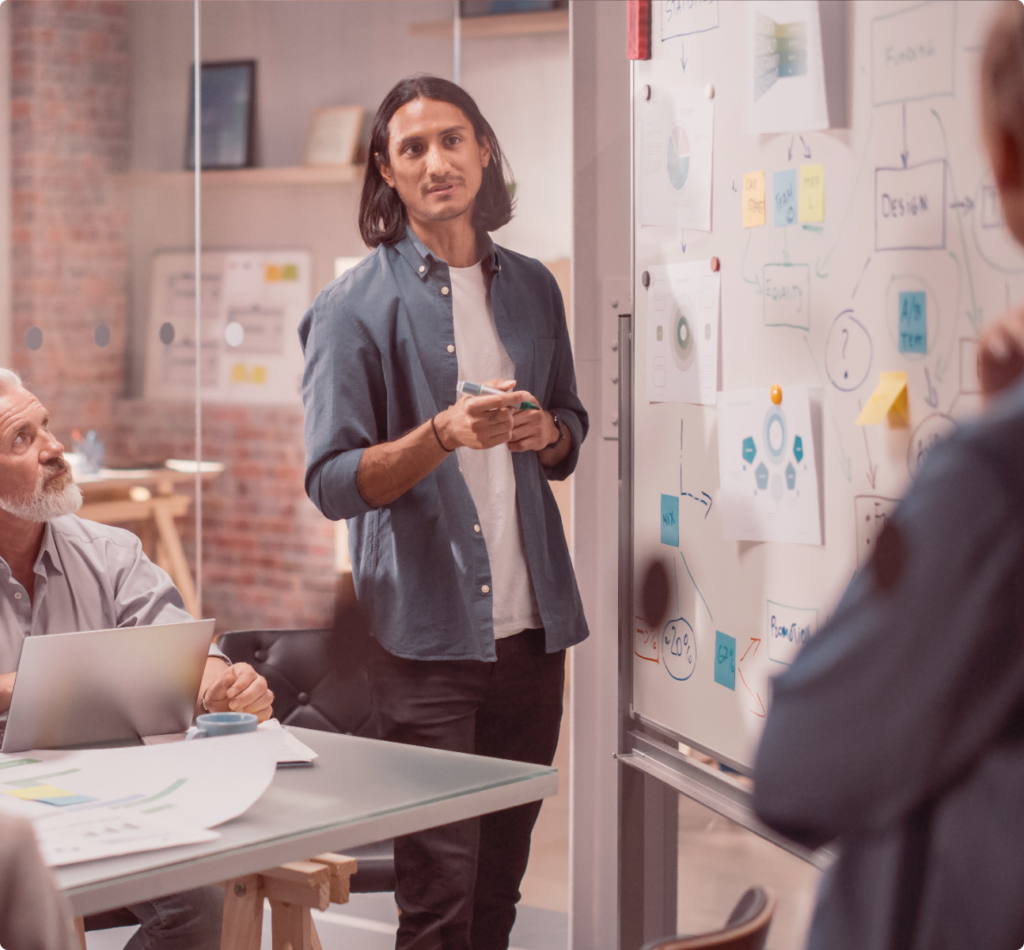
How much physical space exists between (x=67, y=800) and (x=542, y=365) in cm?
120

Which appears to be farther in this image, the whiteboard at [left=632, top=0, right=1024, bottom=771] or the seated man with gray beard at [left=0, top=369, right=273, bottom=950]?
the seated man with gray beard at [left=0, top=369, right=273, bottom=950]

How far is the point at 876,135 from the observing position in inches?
57.7

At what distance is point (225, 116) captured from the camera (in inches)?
167

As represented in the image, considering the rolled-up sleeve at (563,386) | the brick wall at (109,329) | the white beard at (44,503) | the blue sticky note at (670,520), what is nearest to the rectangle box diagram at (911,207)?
the blue sticky note at (670,520)

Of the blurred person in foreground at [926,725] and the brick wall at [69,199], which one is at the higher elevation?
the brick wall at [69,199]

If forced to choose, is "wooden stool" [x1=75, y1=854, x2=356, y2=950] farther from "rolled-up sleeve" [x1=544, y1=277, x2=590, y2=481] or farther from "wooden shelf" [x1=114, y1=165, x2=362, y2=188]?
"wooden shelf" [x1=114, y1=165, x2=362, y2=188]

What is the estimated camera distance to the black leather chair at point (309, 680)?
2.56 meters

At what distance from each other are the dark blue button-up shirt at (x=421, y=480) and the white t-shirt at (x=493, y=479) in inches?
0.8

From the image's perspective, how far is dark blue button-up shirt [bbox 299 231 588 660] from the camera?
2037 mm

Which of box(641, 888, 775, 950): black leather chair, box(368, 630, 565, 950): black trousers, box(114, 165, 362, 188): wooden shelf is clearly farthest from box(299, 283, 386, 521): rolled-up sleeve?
box(114, 165, 362, 188): wooden shelf

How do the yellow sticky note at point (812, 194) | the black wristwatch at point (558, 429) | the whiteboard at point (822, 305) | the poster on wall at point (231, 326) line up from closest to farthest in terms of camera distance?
the whiteboard at point (822, 305)
the yellow sticky note at point (812, 194)
the black wristwatch at point (558, 429)
the poster on wall at point (231, 326)

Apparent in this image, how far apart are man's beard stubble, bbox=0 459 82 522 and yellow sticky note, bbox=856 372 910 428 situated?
4.37ft

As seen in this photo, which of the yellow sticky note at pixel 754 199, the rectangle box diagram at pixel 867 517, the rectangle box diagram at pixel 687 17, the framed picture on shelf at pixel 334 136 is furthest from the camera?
the framed picture on shelf at pixel 334 136

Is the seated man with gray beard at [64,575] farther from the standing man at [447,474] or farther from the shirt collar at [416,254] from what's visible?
the shirt collar at [416,254]
